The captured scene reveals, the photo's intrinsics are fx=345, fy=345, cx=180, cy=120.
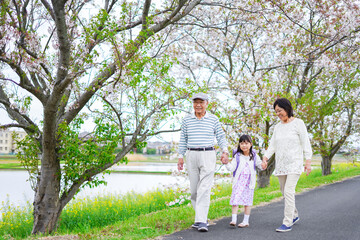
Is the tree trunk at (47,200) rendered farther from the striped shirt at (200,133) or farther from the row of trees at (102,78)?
the striped shirt at (200,133)

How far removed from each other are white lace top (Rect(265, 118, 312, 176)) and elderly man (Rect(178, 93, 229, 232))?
89cm

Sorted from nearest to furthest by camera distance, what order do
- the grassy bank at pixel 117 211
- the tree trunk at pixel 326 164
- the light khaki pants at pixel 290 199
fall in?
the light khaki pants at pixel 290 199 → the grassy bank at pixel 117 211 → the tree trunk at pixel 326 164

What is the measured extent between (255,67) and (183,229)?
9.13 meters

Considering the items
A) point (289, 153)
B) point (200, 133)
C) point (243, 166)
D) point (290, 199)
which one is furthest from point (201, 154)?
point (290, 199)

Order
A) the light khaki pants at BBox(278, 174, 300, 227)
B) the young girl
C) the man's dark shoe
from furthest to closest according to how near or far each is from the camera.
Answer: the young girl
the light khaki pants at BBox(278, 174, 300, 227)
the man's dark shoe

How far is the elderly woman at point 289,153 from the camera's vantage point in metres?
5.23

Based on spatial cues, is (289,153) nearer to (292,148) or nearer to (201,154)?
(292,148)

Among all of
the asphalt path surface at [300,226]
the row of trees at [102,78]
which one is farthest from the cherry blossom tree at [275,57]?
the asphalt path surface at [300,226]

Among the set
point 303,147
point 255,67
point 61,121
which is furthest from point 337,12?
point 61,121

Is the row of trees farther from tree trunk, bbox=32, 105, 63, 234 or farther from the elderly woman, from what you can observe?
the elderly woman

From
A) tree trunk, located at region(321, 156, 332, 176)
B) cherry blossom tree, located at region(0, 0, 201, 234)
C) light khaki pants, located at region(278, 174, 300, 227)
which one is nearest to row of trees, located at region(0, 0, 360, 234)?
cherry blossom tree, located at region(0, 0, 201, 234)

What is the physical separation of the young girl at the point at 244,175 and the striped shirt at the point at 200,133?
42cm

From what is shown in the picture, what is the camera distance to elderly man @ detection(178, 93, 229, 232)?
5254 millimetres

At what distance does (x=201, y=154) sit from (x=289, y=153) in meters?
1.36
